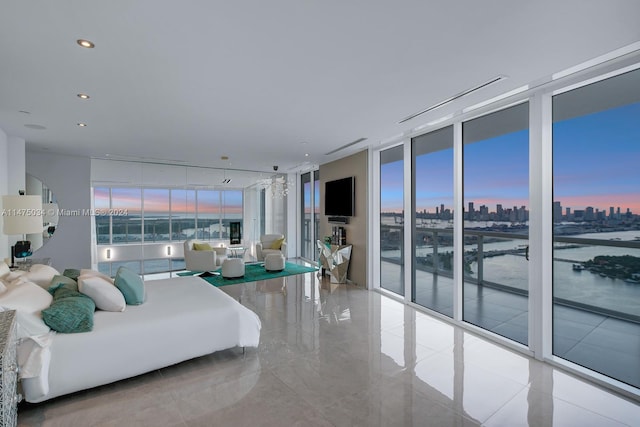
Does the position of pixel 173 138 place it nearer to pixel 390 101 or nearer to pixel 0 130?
pixel 0 130

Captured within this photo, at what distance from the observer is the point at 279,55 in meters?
2.42

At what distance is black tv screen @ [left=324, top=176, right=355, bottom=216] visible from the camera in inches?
252

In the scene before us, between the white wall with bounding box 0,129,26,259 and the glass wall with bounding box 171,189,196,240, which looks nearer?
the white wall with bounding box 0,129,26,259

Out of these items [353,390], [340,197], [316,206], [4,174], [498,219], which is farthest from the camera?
[316,206]

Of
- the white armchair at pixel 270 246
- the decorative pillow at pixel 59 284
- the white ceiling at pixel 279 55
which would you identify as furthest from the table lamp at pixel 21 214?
the white armchair at pixel 270 246

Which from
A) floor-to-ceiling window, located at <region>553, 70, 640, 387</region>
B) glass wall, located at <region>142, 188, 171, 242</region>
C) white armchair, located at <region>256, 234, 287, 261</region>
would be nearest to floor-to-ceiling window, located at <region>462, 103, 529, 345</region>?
floor-to-ceiling window, located at <region>553, 70, 640, 387</region>

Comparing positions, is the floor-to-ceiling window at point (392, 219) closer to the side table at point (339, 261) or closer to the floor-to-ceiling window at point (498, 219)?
the side table at point (339, 261)

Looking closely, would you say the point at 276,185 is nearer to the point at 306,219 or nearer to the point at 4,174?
the point at 306,219

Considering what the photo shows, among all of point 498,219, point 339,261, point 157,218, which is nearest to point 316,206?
point 339,261

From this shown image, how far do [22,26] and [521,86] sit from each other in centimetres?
418

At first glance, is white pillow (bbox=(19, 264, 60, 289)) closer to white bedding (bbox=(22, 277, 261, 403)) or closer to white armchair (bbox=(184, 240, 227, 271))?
white bedding (bbox=(22, 277, 261, 403))

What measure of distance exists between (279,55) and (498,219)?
3279 mm

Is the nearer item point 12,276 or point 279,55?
point 279,55

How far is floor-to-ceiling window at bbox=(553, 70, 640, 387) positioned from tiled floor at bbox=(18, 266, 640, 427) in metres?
0.66
